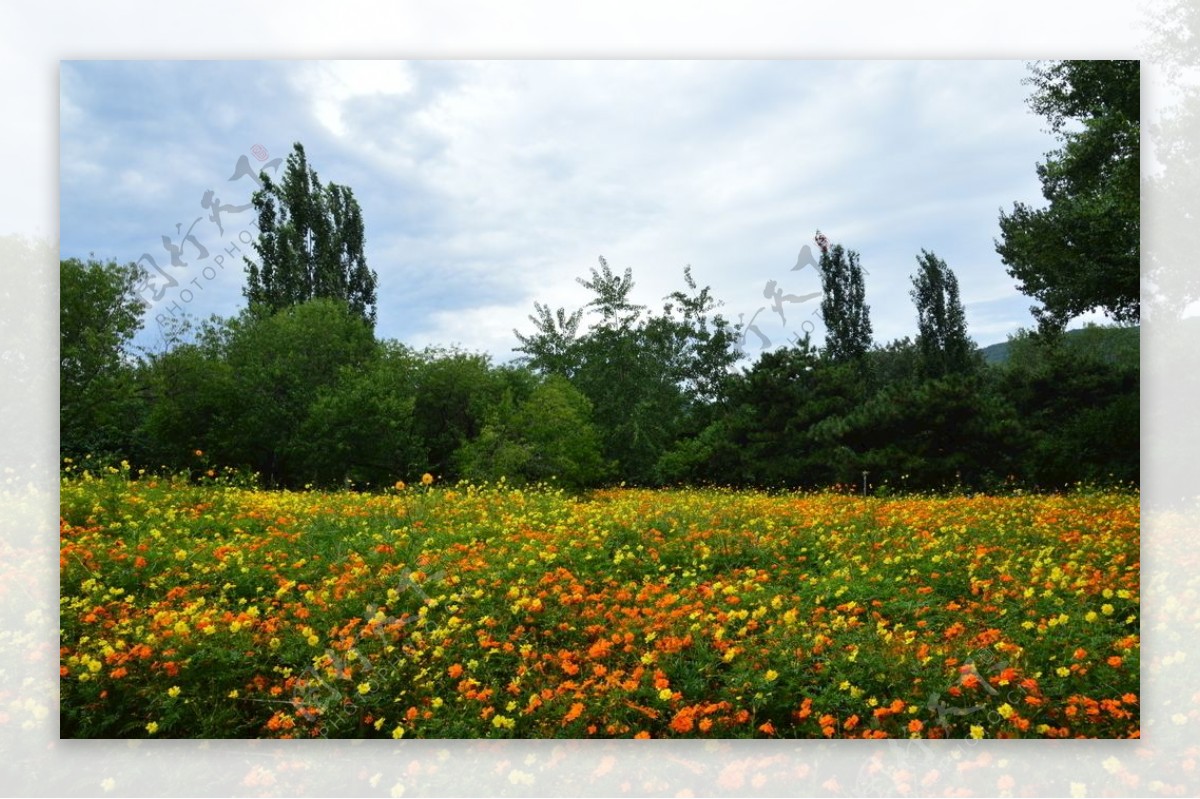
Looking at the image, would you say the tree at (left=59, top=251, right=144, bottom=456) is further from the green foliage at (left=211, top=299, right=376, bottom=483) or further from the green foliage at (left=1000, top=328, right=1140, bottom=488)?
the green foliage at (left=1000, top=328, right=1140, bottom=488)

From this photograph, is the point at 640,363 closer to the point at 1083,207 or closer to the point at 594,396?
the point at 594,396

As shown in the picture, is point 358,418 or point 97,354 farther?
point 358,418

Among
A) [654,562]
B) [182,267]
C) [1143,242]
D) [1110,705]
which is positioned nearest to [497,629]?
[654,562]

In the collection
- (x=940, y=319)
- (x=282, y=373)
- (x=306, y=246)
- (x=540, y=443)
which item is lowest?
(x=540, y=443)

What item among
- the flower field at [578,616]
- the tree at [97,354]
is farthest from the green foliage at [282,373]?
the tree at [97,354]

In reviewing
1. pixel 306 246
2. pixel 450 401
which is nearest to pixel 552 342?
pixel 450 401

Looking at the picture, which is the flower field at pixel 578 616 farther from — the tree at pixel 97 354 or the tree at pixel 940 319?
the tree at pixel 940 319

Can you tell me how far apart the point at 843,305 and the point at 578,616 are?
254cm

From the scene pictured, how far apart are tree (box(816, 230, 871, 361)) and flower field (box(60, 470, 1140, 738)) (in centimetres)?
125

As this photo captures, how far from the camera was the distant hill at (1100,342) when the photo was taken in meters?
5.11

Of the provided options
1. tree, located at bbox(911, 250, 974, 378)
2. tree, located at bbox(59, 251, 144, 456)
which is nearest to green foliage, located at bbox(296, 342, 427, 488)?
tree, located at bbox(59, 251, 144, 456)

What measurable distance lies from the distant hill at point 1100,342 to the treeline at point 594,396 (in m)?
0.01

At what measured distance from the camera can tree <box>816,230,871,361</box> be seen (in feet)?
16.5

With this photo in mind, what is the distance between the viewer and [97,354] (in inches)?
197
